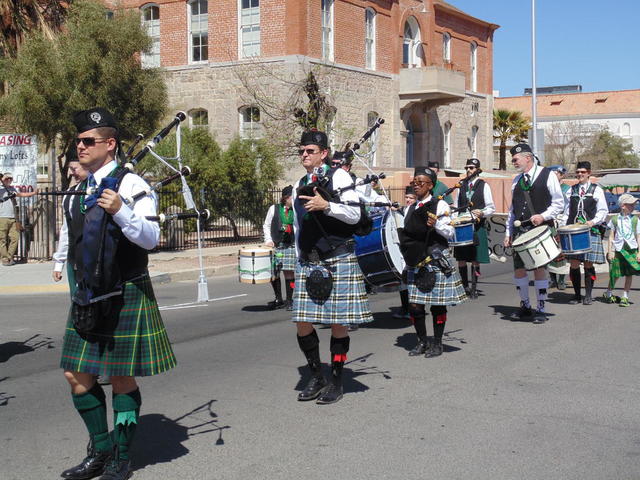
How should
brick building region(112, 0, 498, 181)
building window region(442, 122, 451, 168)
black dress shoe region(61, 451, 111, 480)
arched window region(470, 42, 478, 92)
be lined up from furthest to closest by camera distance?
arched window region(470, 42, 478, 92) < building window region(442, 122, 451, 168) < brick building region(112, 0, 498, 181) < black dress shoe region(61, 451, 111, 480)

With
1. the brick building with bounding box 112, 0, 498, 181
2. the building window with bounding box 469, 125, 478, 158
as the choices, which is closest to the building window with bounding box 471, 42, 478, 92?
the building window with bounding box 469, 125, 478, 158

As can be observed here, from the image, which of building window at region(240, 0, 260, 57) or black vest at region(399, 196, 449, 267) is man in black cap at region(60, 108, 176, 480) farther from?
building window at region(240, 0, 260, 57)

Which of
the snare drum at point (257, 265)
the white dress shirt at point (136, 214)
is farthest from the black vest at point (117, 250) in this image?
the snare drum at point (257, 265)

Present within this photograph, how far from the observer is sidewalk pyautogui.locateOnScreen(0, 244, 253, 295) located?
46.0ft

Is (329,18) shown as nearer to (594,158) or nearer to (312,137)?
(312,137)

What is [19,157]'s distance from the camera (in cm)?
1756

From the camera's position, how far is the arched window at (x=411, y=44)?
34719 mm

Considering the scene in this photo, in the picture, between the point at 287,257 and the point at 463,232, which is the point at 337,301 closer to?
the point at 287,257

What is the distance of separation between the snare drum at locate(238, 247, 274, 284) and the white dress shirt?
658 centimetres

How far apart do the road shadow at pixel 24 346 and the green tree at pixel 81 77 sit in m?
9.02

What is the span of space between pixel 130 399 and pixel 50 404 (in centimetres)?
213

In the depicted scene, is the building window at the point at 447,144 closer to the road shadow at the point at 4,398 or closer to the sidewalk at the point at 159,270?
the sidewalk at the point at 159,270

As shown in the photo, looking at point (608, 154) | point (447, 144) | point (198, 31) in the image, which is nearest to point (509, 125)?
point (447, 144)

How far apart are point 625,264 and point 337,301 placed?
21.6 feet
